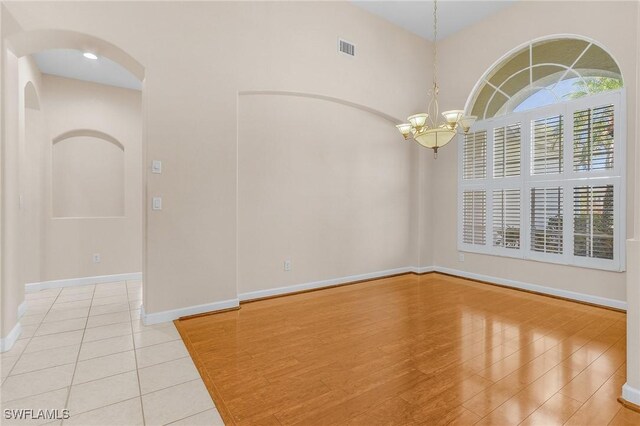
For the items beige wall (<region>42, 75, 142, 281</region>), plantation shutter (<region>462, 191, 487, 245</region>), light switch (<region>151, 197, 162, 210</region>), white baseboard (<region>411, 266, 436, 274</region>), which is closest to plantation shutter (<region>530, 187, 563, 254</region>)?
plantation shutter (<region>462, 191, 487, 245</region>)

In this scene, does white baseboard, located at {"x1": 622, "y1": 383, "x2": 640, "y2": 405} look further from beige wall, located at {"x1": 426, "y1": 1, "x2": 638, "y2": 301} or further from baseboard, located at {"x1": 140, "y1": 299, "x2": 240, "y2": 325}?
baseboard, located at {"x1": 140, "y1": 299, "x2": 240, "y2": 325}

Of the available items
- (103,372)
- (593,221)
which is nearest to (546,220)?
(593,221)

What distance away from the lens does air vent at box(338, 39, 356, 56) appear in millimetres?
4648

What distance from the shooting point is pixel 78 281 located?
16.2 ft

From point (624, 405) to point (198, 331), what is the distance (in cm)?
326

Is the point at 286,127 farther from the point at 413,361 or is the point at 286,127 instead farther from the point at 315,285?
the point at 413,361

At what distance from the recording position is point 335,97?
4.62 meters

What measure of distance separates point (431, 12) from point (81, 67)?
537cm

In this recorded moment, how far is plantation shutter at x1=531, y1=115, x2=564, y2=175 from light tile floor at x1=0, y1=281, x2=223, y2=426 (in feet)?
15.5

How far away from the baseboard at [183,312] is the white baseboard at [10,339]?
100 cm

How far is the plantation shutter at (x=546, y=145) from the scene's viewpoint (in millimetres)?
4129

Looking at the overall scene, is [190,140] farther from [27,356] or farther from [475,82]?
[475,82]

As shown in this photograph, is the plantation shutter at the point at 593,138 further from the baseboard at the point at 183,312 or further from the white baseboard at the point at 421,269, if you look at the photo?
the baseboard at the point at 183,312

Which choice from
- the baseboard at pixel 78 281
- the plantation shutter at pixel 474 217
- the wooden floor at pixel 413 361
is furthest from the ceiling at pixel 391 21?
the wooden floor at pixel 413 361
